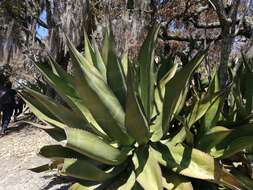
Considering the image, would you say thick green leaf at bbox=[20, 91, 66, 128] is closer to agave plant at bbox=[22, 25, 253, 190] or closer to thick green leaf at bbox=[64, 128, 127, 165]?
agave plant at bbox=[22, 25, 253, 190]

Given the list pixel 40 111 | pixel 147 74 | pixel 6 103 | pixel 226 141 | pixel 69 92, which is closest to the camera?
pixel 226 141

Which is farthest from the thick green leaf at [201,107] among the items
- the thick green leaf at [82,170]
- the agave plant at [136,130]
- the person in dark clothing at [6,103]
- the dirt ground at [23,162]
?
the person in dark clothing at [6,103]

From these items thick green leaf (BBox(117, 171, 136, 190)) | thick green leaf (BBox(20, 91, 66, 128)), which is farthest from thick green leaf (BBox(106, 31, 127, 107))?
thick green leaf (BBox(20, 91, 66, 128))

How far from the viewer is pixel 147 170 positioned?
384 cm

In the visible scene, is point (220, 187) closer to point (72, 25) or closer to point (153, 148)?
point (153, 148)

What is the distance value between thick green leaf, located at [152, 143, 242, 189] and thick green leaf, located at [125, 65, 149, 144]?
186 millimetres

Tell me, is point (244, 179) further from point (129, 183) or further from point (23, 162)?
point (23, 162)

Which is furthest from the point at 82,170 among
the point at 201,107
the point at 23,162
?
the point at 23,162

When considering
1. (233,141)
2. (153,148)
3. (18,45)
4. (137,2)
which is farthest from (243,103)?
(18,45)

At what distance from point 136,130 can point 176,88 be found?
Result: 0.46 metres

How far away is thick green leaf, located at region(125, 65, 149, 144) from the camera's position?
3.55m

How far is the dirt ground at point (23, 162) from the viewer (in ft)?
20.0

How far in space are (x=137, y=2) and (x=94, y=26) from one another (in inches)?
112

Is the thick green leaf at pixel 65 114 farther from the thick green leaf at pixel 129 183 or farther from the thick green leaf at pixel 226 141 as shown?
the thick green leaf at pixel 226 141
